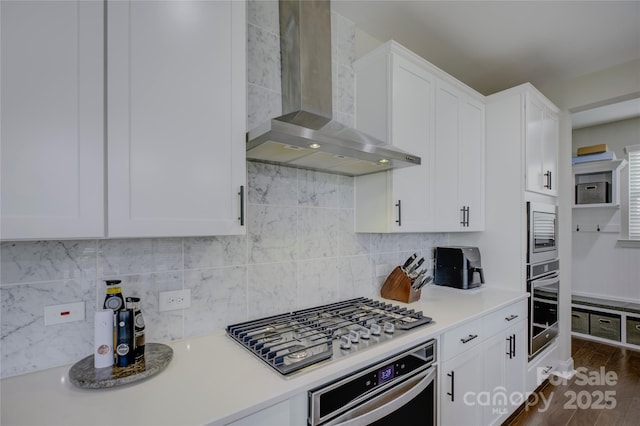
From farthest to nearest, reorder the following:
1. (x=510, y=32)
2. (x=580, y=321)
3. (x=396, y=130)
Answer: (x=580, y=321)
(x=510, y=32)
(x=396, y=130)

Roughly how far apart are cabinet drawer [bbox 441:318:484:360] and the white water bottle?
1466 millimetres

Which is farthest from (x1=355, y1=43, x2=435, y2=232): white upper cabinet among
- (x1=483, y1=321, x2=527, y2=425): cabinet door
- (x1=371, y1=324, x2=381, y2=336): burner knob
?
(x1=483, y1=321, x2=527, y2=425): cabinet door

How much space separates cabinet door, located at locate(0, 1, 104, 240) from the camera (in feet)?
2.74

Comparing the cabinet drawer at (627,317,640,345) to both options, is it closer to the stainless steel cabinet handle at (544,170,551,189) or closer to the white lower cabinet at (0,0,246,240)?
the stainless steel cabinet handle at (544,170,551,189)

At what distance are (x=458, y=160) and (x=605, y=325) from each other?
3212 millimetres

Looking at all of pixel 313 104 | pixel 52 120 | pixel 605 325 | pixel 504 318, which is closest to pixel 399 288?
pixel 504 318

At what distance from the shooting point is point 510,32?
7.34 feet

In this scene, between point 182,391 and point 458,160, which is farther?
point 458,160

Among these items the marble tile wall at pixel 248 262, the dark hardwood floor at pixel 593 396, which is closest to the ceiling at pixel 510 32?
the marble tile wall at pixel 248 262

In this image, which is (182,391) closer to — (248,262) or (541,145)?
(248,262)

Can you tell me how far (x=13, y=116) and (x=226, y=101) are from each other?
0.63 metres

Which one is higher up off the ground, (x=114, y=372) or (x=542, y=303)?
(x=114, y=372)

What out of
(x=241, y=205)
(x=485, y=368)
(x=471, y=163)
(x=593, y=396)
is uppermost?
(x=471, y=163)

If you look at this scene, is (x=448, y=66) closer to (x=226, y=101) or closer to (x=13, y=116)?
(x=226, y=101)
